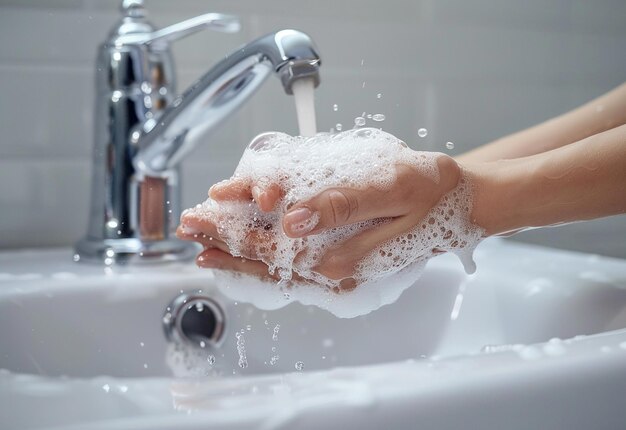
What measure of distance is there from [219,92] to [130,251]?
182mm

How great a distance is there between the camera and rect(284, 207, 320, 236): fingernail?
1.40 ft

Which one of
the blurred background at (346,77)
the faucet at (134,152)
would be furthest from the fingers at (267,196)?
the blurred background at (346,77)

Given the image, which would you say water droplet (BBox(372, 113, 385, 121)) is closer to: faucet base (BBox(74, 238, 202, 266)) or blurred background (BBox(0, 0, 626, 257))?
blurred background (BBox(0, 0, 626, 257))

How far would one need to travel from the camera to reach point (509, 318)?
65cm

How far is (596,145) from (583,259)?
9.0 inches

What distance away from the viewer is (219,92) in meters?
0.62

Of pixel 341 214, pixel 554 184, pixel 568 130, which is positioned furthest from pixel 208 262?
pixel 568 130

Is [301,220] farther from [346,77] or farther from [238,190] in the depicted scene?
[346,77]

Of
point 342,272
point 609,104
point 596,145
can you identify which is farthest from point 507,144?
point 342,272

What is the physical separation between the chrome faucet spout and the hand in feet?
0.34

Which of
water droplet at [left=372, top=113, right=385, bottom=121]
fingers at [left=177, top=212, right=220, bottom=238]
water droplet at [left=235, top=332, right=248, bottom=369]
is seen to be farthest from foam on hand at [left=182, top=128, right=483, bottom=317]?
water droplet at [left=372, top=113, right=385, bottom=121]

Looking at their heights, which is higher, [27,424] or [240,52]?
[240,52]

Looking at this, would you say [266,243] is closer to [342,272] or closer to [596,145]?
[342,272]

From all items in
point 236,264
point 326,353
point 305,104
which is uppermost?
point 305,104
